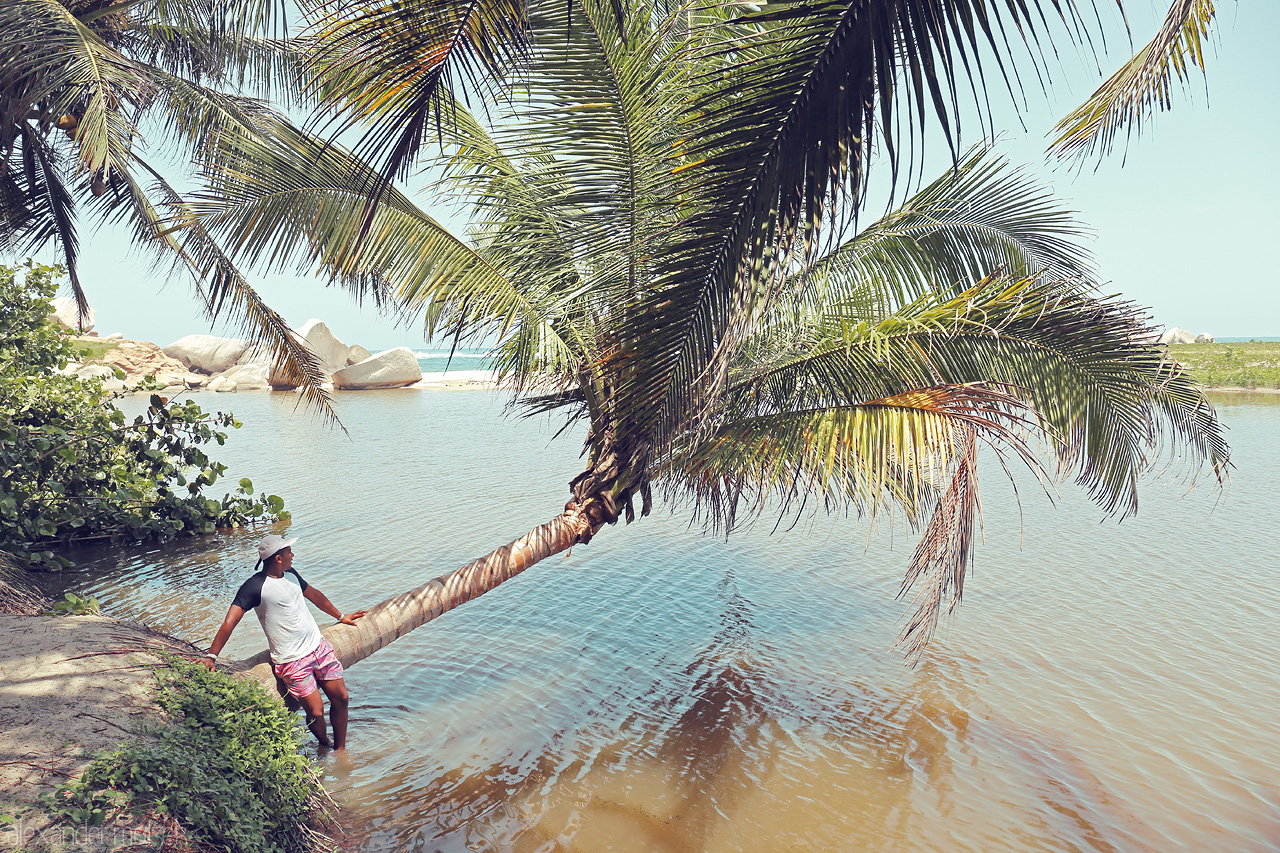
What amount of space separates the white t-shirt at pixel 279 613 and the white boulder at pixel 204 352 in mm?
41721

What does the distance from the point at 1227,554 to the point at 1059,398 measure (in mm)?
7689

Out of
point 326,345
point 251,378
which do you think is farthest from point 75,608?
point 251,378

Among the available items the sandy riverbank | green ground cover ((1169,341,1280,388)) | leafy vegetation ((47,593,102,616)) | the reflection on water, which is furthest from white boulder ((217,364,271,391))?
green ground cover ((1169,341,1280,388))

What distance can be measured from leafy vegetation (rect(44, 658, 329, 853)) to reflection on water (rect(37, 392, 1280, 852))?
2.37 feet

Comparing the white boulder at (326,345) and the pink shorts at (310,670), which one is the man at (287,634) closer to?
the pink shorts at (310,670)

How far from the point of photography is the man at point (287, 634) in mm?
4672

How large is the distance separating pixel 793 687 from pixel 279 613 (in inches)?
168

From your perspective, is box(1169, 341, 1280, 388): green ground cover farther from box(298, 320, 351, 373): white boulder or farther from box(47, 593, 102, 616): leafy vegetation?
box(298, 320, 351, 373): white boulder

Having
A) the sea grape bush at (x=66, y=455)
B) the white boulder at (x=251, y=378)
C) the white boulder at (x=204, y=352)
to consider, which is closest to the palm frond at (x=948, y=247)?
the sea grape bush at (x=66, y=455)

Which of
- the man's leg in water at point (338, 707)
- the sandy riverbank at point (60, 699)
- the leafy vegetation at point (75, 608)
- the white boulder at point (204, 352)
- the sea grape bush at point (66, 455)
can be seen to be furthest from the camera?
the white boulder at point (204, 352)

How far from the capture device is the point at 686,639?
770 cm

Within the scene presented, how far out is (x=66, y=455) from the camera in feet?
28.4

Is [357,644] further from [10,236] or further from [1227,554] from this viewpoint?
[1227,554]

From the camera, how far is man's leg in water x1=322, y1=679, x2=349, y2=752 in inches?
195
